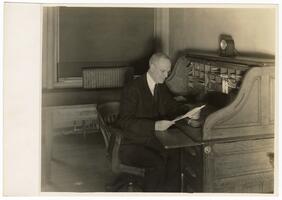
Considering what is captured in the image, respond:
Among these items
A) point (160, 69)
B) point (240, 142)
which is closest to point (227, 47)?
point (160, 69)

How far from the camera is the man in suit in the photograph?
1939mm

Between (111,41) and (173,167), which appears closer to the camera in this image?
(173,167)

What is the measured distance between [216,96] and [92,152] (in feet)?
3.91

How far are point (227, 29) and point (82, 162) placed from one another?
1545 mm

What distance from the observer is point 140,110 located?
1.99m

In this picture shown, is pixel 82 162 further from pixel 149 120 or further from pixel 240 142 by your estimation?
pixel 240 142

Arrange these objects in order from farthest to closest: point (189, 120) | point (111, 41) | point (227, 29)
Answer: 1. point (111, 41)
2. point (227, 29)
3. point (189, 120)

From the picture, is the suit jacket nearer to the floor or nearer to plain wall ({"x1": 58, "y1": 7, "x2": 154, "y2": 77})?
the floor

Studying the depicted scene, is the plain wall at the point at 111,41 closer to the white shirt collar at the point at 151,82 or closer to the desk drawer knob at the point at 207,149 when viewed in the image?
the white shirt collar at the point at 151,82

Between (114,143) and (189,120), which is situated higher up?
(189,120)

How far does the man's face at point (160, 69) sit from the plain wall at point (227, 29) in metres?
0.42

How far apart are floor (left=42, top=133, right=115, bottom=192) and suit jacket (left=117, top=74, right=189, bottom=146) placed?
42 centimetres

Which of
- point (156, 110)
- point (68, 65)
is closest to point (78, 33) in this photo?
point (68, 65)

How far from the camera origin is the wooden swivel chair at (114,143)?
204 centimetres
